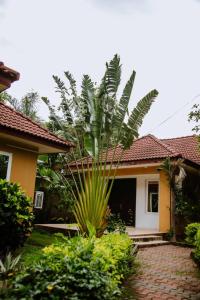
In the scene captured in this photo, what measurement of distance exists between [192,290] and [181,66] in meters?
7.66

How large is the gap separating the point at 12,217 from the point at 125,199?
10.4 m

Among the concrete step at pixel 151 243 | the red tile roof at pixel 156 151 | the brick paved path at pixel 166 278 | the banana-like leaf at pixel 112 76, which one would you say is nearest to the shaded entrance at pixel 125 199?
the red tile roof at pixel 156 151

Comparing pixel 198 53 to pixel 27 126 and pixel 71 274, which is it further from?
pixel 71 274

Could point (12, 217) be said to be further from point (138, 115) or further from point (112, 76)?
point (112, 76)

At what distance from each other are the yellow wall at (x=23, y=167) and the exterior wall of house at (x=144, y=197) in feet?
21.0

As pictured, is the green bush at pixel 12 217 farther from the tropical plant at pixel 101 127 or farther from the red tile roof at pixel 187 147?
the red tile roof at pixel 187 147

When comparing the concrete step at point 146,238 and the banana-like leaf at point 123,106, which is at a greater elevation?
the banana-like leaf at point 123,106

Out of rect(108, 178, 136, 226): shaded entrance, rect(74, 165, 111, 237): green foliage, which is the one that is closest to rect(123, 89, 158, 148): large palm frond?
rect(74, 165, 111, 237): green foliage

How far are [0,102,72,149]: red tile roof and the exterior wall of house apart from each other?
18.8ft

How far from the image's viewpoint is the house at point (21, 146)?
889cm

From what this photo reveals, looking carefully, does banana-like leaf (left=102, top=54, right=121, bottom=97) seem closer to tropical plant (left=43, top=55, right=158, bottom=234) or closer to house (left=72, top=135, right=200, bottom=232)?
tropical plant (left=43, top=55, right=158, bottom=234)

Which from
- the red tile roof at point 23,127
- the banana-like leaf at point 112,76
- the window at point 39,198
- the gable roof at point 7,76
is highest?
the banana-like leaf at point 112,76

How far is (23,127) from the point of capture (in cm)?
945

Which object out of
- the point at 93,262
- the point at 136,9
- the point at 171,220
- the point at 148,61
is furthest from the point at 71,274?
the point at 171,220
